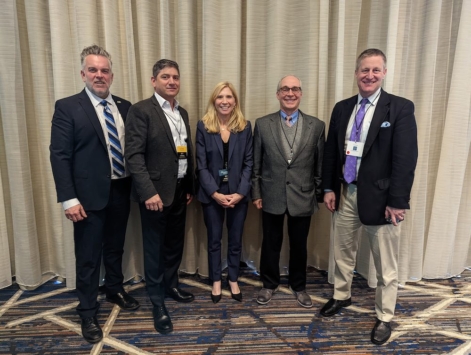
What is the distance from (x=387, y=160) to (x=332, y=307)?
1.09 m

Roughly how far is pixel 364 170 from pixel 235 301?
4.36 feet

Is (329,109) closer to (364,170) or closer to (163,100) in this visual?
(364,170)

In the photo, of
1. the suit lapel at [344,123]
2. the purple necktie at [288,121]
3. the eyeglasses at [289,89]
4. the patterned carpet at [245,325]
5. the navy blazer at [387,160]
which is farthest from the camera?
the purple necktie at [288,121]

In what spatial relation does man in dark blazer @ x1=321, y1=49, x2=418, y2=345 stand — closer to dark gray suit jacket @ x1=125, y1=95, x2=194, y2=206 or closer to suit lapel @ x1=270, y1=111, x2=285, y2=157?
suit lapel @ x1=270, y1=111, x2=285, y2=157

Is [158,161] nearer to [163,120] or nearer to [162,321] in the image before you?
[163,120]

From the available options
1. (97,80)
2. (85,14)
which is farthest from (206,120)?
(85,14)

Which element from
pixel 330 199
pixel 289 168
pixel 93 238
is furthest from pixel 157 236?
pixel 330 199

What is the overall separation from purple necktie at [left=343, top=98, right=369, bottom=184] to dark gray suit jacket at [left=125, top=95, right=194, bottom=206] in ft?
3.62

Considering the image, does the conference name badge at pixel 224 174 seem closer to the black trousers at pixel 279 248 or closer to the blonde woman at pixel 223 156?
the blonde woman at pixel 223 156

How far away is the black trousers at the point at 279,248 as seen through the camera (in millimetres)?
2280

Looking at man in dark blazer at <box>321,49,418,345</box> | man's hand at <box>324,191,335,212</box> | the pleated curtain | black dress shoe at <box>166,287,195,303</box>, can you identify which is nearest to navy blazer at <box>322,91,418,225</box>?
man in dark blazer at <box>321,49,418,345</box>

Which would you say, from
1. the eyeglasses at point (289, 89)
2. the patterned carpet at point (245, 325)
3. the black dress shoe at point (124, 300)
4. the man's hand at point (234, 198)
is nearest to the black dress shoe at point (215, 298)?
the patterned carpet at point (245, 325)

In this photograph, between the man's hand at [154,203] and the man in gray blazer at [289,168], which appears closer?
the man's hand at [154,203]

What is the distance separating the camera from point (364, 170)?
1885 mm
